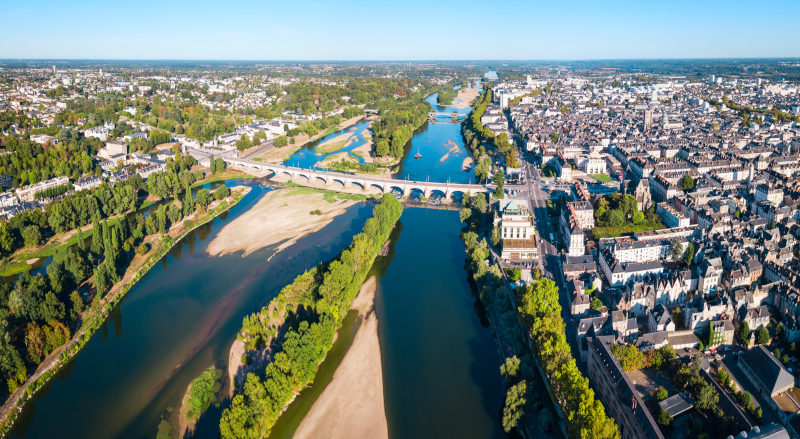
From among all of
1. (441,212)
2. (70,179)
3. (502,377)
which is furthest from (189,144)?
(502,377)

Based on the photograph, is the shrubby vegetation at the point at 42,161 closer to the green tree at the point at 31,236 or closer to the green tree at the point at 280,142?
the green tree at the point at 31,236

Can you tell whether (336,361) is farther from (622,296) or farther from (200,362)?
(622,296)

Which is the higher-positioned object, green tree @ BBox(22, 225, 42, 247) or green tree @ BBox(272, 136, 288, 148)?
green tree @ BBox(272, 136, 288, 148)

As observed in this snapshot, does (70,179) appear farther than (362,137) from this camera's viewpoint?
No

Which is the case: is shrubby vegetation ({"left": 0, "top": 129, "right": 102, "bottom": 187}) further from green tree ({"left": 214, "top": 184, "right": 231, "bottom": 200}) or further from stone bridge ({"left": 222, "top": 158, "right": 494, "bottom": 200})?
green tree ({"left": 214, "top": 184, "right": 231, "bottom": 200})

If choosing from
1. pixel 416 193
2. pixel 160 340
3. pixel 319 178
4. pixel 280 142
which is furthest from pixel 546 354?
pixel 280 142

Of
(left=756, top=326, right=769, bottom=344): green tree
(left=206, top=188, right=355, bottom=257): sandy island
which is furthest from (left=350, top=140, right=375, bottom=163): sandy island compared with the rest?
(left=756, top=326, right=769, bottom=344): green tree

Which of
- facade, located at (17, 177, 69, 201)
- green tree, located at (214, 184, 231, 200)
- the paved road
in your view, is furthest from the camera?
green tree, located at (214, 184, 231, 200)

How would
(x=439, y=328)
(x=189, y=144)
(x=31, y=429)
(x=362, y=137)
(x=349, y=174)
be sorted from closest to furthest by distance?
(x=31, y=429)
(x=439, y=328)
(x=349, y=174)
(x=189, y=144)
(x=362, y=137)
